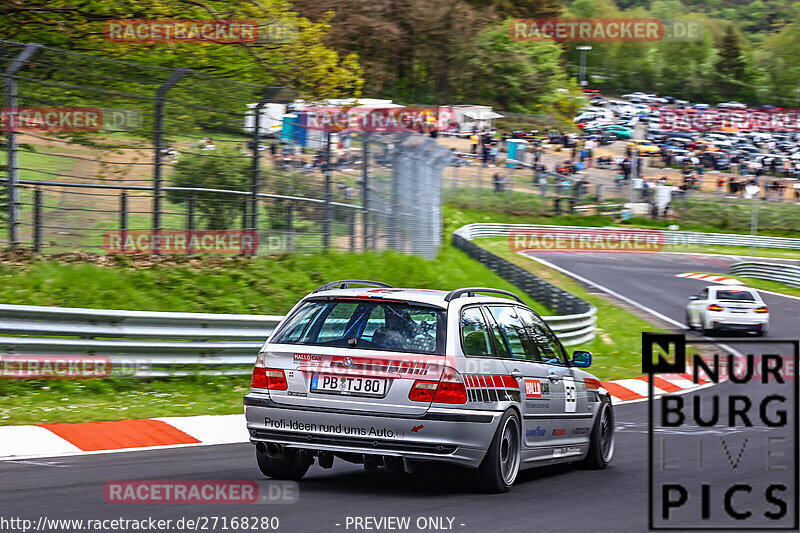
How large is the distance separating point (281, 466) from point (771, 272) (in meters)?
39.1

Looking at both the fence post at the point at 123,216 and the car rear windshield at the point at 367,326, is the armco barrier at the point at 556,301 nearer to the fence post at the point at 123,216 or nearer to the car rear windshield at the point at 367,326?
the fence post at the point at 123,216

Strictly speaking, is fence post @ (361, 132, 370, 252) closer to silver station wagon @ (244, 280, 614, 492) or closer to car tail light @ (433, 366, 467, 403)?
silver station wagon @ (244, 280, 614, 492)

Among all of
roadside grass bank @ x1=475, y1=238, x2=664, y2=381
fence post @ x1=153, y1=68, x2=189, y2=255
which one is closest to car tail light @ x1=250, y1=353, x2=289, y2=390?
fence post @ x1=153, y1=68, x2=189, y2=255

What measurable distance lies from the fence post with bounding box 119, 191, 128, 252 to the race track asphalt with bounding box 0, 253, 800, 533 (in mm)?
6244

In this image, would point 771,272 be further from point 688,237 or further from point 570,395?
point 570,395

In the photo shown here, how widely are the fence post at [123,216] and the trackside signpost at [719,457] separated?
24.5 feet

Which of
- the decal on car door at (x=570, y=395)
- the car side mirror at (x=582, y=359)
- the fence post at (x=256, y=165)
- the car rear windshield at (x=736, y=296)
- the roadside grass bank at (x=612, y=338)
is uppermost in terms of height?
the fence post at (x=256, y=165)

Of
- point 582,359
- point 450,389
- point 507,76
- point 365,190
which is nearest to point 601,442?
point 582,359

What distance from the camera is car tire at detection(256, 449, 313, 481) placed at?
7352 mm

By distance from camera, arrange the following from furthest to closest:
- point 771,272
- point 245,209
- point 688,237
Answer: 1. point 688,237
2. point 771,272
3. point 245,209

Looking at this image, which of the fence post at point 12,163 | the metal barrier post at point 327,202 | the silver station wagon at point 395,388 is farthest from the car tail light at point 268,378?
the metal barrier post at point 327,202

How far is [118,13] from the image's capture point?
62.2 feet

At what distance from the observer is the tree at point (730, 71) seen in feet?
415

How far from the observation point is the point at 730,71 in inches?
5012
